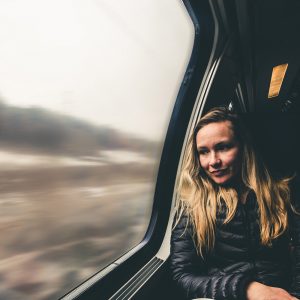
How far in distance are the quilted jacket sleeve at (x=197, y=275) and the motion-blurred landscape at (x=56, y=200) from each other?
33 cm

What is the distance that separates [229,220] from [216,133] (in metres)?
0.49

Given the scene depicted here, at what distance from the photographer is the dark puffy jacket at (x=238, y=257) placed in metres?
1.22

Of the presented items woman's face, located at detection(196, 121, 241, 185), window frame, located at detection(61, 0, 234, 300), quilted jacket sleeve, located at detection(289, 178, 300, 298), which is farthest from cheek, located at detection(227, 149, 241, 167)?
window frame, located at detection(61, 0, 234, 300)

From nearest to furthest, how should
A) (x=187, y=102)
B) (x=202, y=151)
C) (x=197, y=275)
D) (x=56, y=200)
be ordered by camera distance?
(x=56, y=200), (x=197, y=275), (x=202, y=151), (x=187, y=102)

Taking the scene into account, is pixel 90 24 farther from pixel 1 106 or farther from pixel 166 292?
pixel 166 292

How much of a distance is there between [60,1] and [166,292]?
1.70 meters

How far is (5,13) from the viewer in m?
0.76

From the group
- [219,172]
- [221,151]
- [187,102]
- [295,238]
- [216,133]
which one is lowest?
[295,238]

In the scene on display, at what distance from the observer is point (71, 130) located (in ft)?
3.36

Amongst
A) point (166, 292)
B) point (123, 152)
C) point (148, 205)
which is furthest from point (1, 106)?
point (166, 292)

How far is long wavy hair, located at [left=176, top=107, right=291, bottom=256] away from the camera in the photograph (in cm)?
131

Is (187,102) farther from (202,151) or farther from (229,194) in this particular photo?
(229,194)

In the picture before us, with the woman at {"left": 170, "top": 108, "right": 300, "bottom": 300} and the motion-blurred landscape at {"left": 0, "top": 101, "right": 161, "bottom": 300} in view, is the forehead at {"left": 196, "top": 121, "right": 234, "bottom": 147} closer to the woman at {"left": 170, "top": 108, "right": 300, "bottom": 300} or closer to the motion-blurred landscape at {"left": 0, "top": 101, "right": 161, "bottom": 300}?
the woman at {"left": 170, "top": 108, "right": 300, "bottom": 300}

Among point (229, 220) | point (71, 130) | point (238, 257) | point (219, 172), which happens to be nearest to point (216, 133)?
point (219, 172)
